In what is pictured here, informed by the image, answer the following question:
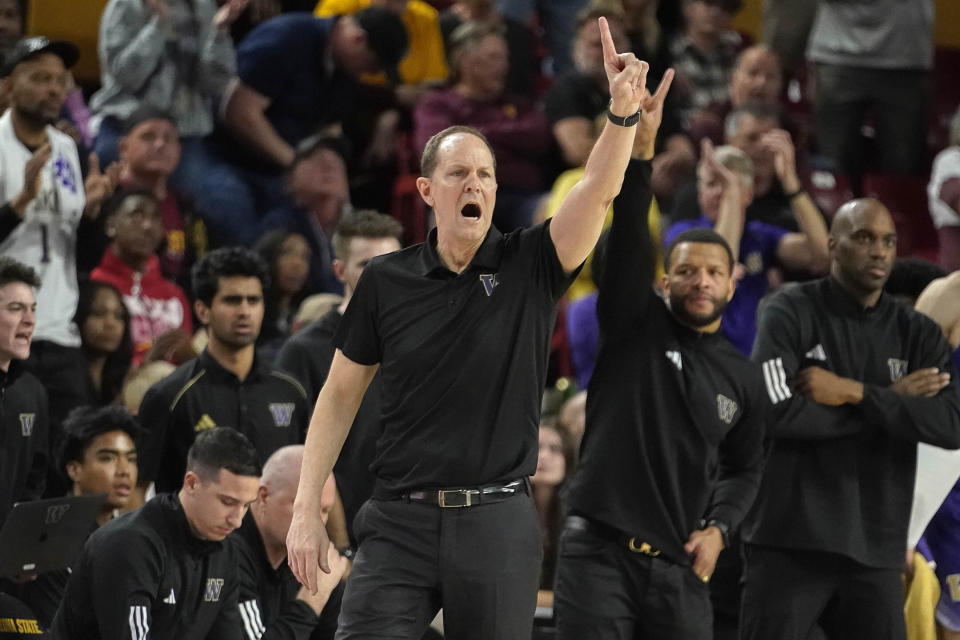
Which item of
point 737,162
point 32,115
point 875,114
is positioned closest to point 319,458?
point 32,115

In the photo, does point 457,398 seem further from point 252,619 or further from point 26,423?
point 26,423

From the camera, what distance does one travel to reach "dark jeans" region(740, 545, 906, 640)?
222 inches

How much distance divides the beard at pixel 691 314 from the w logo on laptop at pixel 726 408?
10.7 inches

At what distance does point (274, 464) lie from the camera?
5695 millimetres

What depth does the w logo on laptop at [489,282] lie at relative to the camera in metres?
4.11

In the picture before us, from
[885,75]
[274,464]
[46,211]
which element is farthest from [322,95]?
[274,464]

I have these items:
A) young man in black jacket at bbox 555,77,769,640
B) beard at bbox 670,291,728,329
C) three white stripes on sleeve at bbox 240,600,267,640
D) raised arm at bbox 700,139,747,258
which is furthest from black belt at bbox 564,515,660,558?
raised arm at bbox 700,139,747,258

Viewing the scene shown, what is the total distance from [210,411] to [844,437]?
2598 millimetres

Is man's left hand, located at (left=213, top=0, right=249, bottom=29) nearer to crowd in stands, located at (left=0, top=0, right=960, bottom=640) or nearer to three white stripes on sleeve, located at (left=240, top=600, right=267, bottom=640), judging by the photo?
crowd in stands, located at (left=0, top=0, right=960, bottom=640)

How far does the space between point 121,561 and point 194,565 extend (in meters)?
0.32

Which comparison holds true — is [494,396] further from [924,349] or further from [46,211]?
[46,211]

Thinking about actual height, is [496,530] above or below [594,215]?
below

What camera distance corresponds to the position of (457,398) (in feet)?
13.2

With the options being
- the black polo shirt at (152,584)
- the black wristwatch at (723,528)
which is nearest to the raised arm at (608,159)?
the black wristwatch at (723,528)
